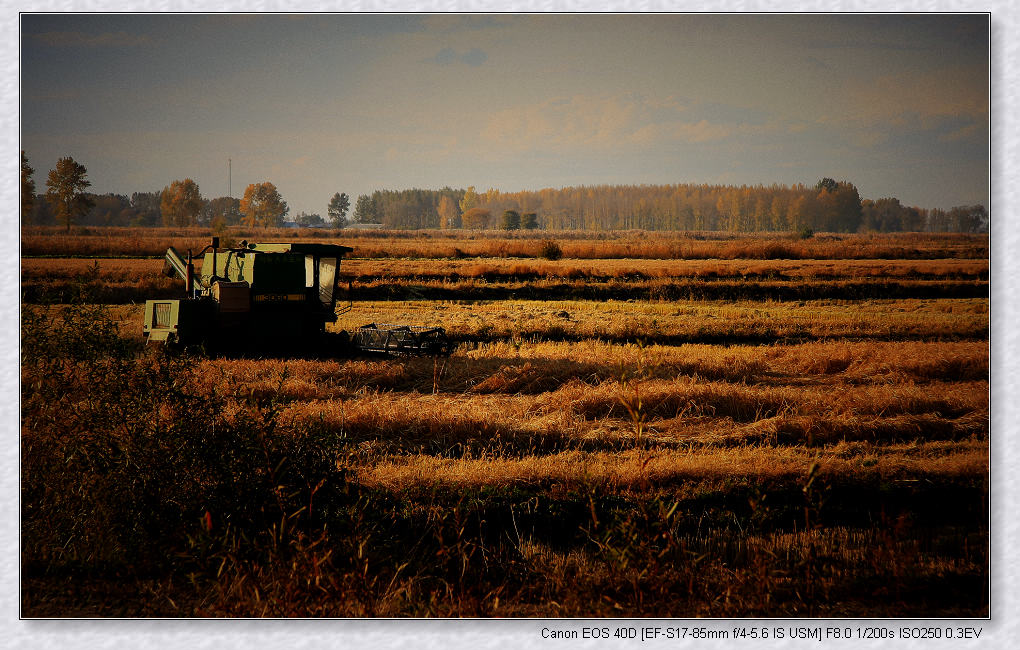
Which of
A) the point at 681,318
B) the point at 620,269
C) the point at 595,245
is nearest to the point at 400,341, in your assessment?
the point at 681,318

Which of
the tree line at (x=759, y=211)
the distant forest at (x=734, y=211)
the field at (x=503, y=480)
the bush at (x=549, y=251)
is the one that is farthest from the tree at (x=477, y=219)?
the field at (x=503, y=480)

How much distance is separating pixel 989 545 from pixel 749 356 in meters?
5.68

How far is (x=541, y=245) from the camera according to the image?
130 ft

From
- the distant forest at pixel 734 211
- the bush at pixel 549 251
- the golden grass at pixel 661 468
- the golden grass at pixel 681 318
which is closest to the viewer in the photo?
the golden grass at pixel 661 468

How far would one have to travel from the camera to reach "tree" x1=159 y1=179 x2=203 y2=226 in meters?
9.21

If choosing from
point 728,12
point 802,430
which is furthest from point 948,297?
point 728,12

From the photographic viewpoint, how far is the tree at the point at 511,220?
5036 cm

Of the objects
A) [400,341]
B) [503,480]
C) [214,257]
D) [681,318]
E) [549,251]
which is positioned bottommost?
[503,480]

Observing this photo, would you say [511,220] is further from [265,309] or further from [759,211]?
[265,309]

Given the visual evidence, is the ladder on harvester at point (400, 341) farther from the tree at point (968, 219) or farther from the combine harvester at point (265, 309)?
the tree at point (968, 219)

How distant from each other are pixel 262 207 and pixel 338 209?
2.19 meters

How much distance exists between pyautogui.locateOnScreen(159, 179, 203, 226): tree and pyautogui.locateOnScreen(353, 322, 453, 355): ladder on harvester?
353 centimetres

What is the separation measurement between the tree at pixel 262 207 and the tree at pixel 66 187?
2.34 metres

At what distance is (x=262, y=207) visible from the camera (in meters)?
13.1
